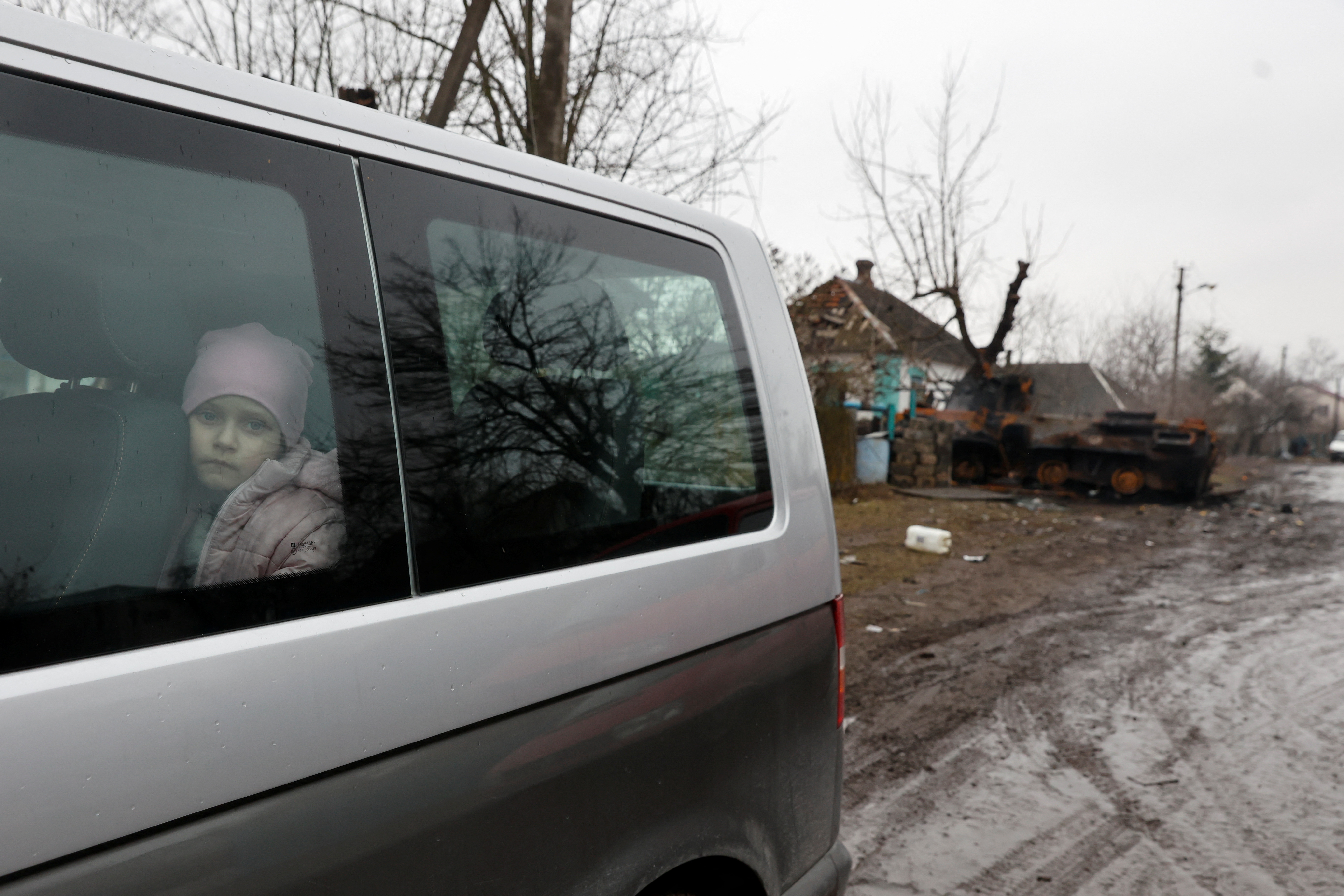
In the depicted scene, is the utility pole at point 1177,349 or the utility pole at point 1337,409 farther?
the utility pole at point 1337,409

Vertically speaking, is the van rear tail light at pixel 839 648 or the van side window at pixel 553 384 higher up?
the van side window at pixel 553 384

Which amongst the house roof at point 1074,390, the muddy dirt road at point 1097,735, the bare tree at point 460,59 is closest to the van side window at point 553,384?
the muddy dirt road at point 1097,735

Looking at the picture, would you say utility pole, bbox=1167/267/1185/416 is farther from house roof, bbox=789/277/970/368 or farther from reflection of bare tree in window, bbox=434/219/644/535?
reflection of bare tree in window, bbox=434/219/644/535

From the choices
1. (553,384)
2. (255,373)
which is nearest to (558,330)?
(553,384)

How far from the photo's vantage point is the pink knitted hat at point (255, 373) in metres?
1.15

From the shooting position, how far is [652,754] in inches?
60.5

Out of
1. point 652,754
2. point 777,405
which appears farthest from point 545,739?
point 777,405

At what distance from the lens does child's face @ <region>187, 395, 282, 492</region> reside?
1.15m

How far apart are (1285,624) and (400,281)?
782 cm

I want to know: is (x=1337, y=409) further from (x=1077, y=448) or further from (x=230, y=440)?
(x=230, y=440)

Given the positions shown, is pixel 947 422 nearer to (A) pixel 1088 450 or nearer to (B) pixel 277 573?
(A) pixel 1088 450

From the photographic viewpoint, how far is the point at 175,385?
1.13 metres

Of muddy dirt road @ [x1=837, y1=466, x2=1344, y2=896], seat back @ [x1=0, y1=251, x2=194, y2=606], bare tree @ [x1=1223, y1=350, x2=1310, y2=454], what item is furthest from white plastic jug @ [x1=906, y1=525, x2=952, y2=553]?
bare tree @ [x1=1223, y1=350, x2=1310, y2=454]

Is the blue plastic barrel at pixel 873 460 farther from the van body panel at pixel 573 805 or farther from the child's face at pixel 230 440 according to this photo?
the child's face at pixel 230 440
